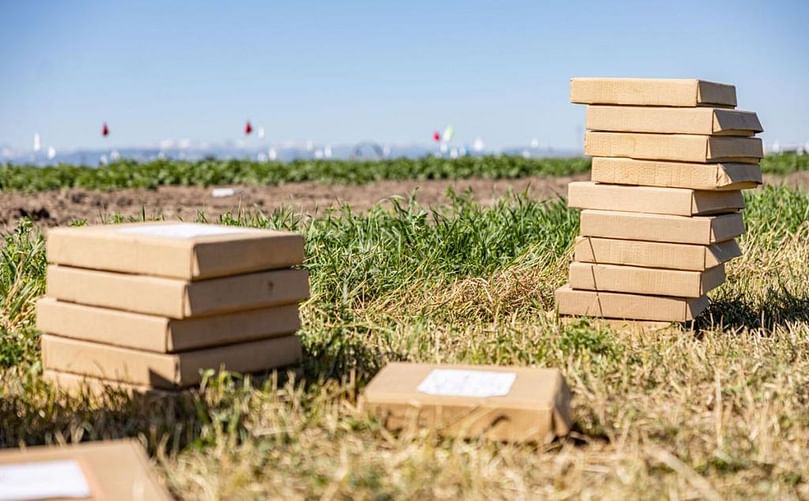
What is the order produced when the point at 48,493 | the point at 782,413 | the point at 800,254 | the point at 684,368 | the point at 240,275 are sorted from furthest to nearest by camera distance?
the point at 800,254 → the point at 684,368 → the point at 240,275 → the point at 782,413 → the point at 48,493

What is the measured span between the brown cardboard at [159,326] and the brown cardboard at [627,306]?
1731 millimetres

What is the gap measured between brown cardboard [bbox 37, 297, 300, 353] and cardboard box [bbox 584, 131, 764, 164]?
1.84 m

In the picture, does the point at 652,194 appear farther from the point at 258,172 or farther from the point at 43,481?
the point at 258,172

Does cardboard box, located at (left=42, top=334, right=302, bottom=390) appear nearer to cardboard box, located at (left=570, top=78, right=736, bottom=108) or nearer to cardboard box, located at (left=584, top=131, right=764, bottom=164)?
cardboard box, located at (left=584, top=131, right=764, bottom=164)

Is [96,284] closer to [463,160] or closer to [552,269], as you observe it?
[552,269]

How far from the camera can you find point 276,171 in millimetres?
19797

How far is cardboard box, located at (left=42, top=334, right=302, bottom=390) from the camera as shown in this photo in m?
3.71

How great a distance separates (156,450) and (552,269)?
357 centimetres

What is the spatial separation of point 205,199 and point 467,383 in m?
11.7

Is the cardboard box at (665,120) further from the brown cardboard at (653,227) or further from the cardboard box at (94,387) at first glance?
the cardboard box at (94,387)

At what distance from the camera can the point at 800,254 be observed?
757cm

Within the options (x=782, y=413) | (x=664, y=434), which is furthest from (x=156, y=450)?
(x=782, y=413)

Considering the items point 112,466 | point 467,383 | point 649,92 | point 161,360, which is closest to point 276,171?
point 649,92

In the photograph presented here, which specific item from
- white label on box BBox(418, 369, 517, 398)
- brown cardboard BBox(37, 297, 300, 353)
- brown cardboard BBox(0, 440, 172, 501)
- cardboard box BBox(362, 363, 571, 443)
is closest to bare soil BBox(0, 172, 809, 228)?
brown cardboard BBox(37, 297, 300, 353)
